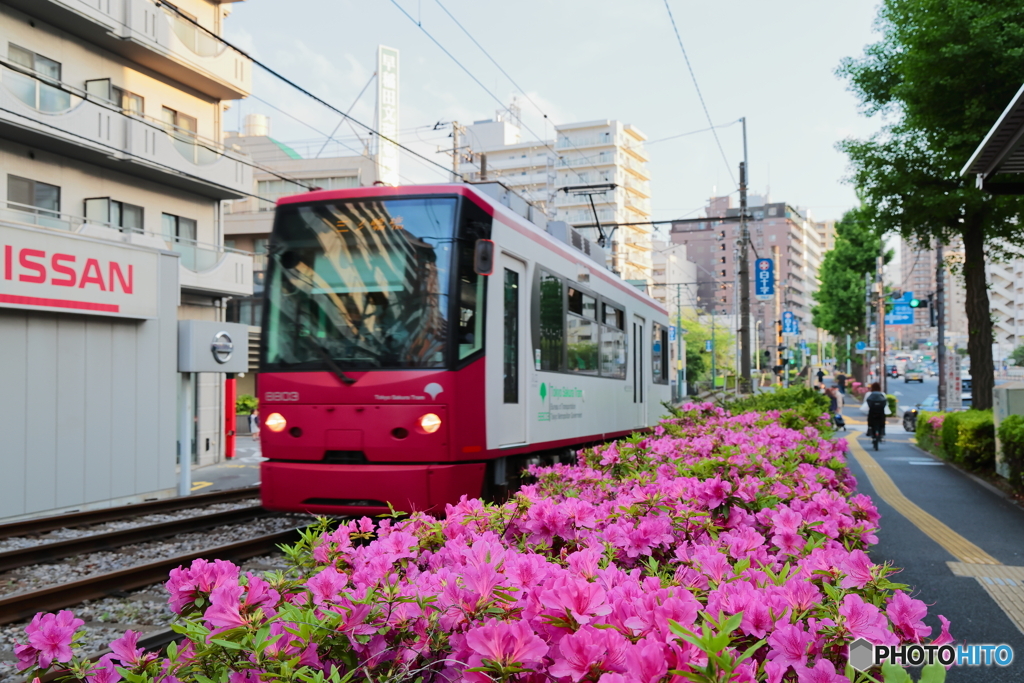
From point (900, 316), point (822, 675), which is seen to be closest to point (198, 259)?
point (822, 675)

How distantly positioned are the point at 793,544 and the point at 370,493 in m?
5.20

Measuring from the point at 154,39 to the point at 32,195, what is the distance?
15.5 ft

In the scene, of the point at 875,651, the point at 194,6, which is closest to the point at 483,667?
the point at 875,651

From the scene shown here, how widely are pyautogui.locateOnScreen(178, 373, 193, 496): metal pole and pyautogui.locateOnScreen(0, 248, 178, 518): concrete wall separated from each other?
186 mm

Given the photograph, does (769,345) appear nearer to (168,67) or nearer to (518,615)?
(168,67)

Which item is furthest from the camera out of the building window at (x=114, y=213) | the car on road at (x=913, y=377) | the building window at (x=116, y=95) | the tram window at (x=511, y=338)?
the car on road at (x=913, y=377)

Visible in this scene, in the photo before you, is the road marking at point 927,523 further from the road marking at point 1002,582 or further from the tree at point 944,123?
the tree at point 944,123

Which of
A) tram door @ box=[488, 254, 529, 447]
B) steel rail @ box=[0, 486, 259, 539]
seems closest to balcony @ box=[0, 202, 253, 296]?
steel rail @ box=[0, 486, 259, 539]

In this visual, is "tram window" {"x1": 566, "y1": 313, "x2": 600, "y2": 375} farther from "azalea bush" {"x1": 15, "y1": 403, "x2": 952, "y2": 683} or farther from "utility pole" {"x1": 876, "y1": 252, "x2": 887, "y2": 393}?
"utility pole" {"x1": 876, "y1": 252, "x2": 887, "y2": 393}

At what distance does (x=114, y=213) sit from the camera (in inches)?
733

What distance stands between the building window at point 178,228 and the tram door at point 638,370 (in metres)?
11.7

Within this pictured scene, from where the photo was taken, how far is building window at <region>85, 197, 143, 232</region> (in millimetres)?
17969

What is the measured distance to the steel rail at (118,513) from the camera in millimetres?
10047

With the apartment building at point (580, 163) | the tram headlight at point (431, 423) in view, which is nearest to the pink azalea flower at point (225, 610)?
the tram headlight at point (431, 423)
